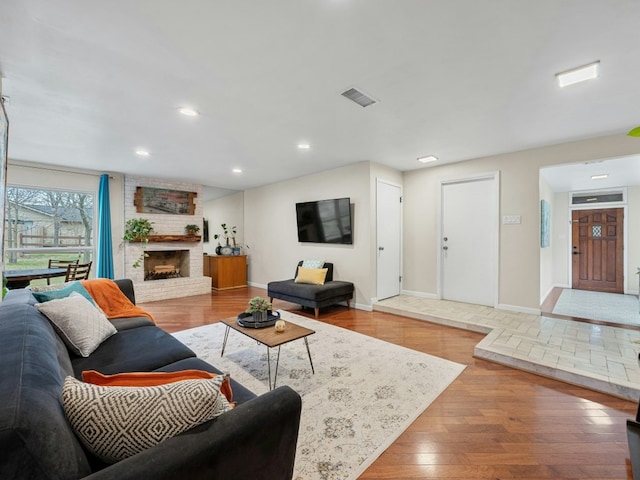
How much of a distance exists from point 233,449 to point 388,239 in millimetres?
4456

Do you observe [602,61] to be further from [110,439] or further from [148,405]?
[110,439]

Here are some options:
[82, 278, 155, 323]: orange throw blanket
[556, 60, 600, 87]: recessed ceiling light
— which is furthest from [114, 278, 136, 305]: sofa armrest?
[556, 60, 600, 87]: recessed ceiling light

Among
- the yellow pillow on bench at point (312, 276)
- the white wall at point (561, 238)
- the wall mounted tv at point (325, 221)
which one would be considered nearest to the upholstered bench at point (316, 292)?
the yellow pillow on bench at point (312, 276)

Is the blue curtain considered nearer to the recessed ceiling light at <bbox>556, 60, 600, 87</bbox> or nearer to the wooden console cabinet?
the wooden console cabinet

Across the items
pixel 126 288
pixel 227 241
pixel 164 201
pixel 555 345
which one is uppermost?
pixel 164 201

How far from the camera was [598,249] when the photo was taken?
614cm

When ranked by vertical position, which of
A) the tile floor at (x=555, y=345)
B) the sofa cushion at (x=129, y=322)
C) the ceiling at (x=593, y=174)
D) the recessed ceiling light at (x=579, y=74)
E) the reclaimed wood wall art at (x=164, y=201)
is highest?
the recessed ceiling light at (x=579, y=74)

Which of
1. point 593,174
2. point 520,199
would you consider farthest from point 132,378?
point 593,174

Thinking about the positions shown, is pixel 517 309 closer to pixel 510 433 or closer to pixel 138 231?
pixel 510 433

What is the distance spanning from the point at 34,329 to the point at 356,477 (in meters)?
1.78

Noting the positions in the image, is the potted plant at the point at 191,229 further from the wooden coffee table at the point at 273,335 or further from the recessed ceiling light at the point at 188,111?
the wooden coffee table at the point at 273,335

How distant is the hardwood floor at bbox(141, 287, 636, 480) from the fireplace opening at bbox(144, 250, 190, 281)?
5750 mm

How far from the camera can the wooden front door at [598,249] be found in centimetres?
592

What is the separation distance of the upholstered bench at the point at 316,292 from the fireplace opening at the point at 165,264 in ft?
9.00
